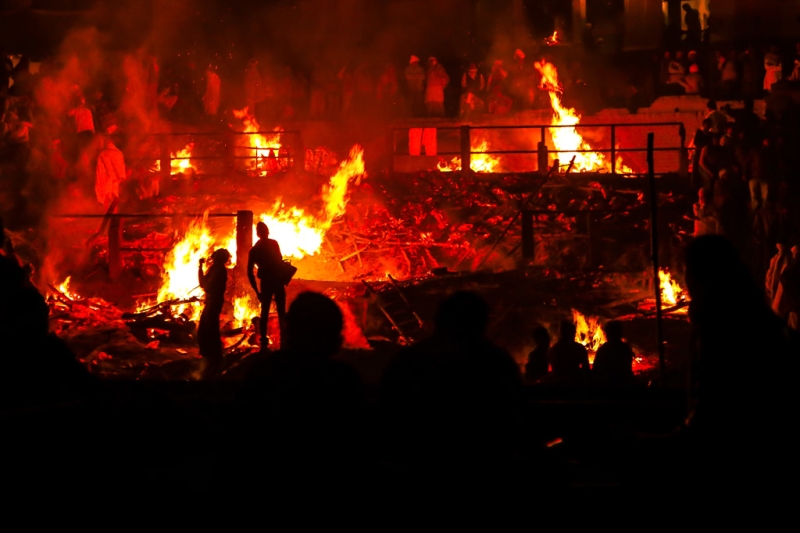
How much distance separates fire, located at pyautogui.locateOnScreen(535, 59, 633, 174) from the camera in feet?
66.1

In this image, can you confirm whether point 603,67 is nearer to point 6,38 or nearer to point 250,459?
point 6,38

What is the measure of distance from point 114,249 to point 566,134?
12.2 metres

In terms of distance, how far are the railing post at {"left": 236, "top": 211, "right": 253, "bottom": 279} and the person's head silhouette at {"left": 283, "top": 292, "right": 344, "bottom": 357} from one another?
31.3 feet

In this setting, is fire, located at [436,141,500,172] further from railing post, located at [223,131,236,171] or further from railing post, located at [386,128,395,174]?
railing post, located at [223,131,236,171]

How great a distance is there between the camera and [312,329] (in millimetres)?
3277

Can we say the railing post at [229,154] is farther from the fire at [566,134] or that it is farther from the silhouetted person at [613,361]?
the silhouetted person at [613,361]

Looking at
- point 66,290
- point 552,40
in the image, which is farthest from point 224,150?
point 552,40

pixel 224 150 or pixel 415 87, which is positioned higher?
pixel 415 87

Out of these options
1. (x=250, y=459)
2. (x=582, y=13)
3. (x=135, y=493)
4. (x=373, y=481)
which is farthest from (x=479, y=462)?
(x=582, y=13)

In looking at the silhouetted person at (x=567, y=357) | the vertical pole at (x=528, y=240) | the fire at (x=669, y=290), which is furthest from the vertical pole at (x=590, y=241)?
the silhouetted person at (x=567, y=357)

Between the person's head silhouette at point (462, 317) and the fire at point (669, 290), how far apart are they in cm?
1024

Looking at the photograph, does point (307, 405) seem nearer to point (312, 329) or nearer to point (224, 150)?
point (312, 329)

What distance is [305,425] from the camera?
3258mm

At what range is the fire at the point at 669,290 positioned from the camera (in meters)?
13.3
